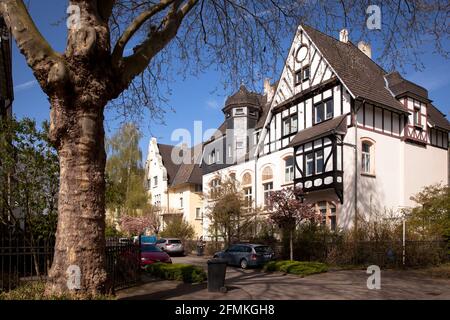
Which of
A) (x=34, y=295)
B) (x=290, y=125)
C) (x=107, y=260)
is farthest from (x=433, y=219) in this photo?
(x=34, y=295)

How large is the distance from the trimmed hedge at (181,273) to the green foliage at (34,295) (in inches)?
201

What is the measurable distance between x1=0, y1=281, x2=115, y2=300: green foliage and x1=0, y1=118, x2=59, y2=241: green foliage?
182 centimetres

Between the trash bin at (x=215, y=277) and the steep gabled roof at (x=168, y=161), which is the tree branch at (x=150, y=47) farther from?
the steep gabled roof at (x=168, y=161)

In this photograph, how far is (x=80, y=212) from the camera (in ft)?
28.9

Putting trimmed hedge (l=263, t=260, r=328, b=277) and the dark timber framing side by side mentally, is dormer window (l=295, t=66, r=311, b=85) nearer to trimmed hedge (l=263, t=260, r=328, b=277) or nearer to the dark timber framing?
the dark timber framing

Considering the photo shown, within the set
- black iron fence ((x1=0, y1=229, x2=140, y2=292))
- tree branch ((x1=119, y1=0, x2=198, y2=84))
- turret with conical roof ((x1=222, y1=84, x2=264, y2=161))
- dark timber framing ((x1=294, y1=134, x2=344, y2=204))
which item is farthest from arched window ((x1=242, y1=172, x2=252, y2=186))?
tree branch ((x1=119, y1=0, x2=198, y2=84))

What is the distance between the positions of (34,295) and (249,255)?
1514 centimetres

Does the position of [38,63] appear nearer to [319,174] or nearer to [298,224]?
[298,224]

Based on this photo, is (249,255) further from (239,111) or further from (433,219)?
(239,111)

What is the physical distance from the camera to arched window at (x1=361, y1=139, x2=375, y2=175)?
2770 centimetres

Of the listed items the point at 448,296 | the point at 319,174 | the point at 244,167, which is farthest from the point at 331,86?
the point at 448,296

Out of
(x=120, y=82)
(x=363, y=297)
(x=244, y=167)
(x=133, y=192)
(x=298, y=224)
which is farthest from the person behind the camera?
(x=133, y=192)

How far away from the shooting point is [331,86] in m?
28.5

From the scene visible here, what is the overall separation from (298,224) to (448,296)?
12274 millimetres
